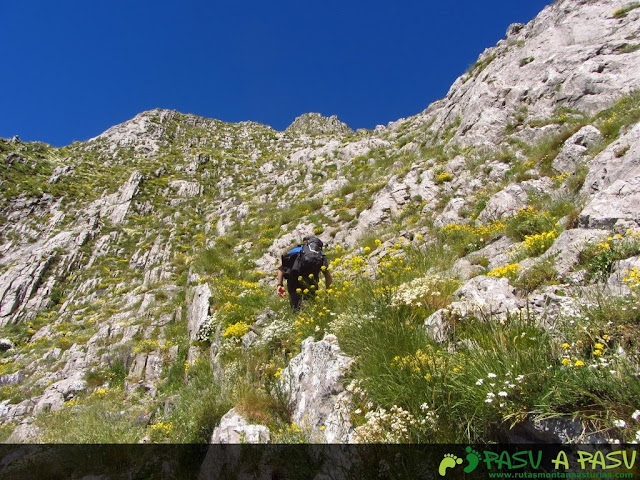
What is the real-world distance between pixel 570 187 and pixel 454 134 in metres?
10.0

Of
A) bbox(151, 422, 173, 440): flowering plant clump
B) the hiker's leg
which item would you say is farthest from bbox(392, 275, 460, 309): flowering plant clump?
bbox(151, 422, 173, 440): flowering plant clump

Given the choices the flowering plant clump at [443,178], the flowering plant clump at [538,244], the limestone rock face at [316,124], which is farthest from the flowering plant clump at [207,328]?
the limestone rock face at [316,124]

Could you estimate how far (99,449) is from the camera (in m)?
5.75

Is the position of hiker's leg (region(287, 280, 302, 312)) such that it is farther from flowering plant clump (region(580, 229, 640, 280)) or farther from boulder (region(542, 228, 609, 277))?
flowering plant clump (region(580, 229, 640, 280))

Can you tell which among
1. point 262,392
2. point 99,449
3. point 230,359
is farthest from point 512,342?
point 99,449

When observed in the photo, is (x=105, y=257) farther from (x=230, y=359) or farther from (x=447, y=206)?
(x=447, y=206)

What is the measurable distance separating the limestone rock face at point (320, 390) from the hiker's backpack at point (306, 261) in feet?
7.56

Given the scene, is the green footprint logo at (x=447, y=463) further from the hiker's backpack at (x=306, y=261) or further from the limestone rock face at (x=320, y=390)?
the hiker's backpack at (x=306, y=261)

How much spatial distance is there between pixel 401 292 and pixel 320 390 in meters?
1.60

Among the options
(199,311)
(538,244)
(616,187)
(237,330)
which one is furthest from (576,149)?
(199,311)

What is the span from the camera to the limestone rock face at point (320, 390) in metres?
3.47

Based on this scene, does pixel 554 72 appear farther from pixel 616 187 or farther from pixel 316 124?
pixel 316 124

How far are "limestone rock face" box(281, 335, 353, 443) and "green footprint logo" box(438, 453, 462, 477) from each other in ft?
3.40

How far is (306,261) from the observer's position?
23.6 feet
